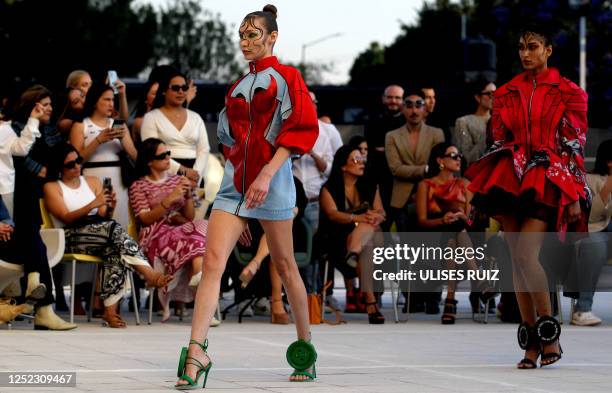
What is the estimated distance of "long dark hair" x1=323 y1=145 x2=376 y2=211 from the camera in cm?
1434

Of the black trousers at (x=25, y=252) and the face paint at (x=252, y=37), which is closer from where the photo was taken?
the face paint at (x=252, y=37)

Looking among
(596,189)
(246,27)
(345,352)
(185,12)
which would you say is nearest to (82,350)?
(345,352)

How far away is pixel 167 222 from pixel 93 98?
1.45 meters

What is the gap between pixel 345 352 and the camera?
34.2 feet

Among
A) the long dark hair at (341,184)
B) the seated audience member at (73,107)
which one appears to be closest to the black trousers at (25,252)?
the seated audience member at (73,107)

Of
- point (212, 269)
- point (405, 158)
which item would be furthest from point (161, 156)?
point (212, 269)

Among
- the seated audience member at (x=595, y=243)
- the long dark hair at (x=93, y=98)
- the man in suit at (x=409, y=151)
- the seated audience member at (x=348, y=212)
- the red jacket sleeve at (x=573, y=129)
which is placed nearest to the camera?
the red jacket sleeve at (x=573, y=129)

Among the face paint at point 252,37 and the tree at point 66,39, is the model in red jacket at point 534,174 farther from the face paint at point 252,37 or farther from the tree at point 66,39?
the tree at point 66,39

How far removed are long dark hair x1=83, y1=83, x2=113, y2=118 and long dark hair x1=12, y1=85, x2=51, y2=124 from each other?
4.38 feet

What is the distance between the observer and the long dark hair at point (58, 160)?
13.0 m

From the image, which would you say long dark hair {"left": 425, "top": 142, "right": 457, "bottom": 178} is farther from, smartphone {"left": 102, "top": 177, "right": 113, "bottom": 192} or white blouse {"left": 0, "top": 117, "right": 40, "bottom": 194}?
white blouse {"left": 0, "top": 117, "right": 40, "bottom": 194}

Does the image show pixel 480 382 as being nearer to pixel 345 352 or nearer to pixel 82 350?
pixel 345 352

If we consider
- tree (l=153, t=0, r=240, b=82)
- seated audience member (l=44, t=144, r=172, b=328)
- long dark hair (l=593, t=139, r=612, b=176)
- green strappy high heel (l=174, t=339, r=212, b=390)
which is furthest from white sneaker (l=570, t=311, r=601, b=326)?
tree (l=153, t=0, r=240, b=82)

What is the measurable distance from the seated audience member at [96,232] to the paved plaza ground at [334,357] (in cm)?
43
